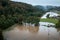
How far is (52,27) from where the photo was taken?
260cm

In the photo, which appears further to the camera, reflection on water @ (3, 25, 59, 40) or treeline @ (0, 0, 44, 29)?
treeline @ (0, 0, 44, 29)

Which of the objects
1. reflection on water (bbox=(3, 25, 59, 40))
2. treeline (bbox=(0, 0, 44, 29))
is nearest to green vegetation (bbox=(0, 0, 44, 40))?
treeline (bbox=(0, 0, 44, 29))

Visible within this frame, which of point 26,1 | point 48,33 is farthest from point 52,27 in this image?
point 26,1

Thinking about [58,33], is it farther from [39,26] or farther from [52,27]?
[39,26]

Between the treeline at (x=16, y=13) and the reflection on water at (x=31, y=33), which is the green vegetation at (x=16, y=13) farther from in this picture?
the reflection on water at (x=31, y=33)

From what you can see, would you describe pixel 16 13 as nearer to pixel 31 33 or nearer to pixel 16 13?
pixel 16 13

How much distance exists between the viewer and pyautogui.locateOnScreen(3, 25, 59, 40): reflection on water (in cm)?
255

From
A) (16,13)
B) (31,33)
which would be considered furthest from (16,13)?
(31,33)

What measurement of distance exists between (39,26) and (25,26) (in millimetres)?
273

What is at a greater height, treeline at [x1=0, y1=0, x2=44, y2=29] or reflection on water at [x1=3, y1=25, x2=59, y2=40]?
treeline at [x1=0, y1=0, x2=44, y2=29]

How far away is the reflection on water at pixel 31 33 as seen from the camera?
2.55 metres

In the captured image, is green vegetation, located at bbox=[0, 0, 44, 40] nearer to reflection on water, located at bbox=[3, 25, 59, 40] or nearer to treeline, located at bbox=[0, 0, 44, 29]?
treeline, located at bbox=[0, 0, 44, 29]

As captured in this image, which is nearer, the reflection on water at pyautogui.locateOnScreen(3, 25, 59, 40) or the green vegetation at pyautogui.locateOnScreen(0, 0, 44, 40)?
the reflection on water at pyautogui.locateOnScreen(3, 25, 59, 40)

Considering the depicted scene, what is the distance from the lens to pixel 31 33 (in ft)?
8.59
